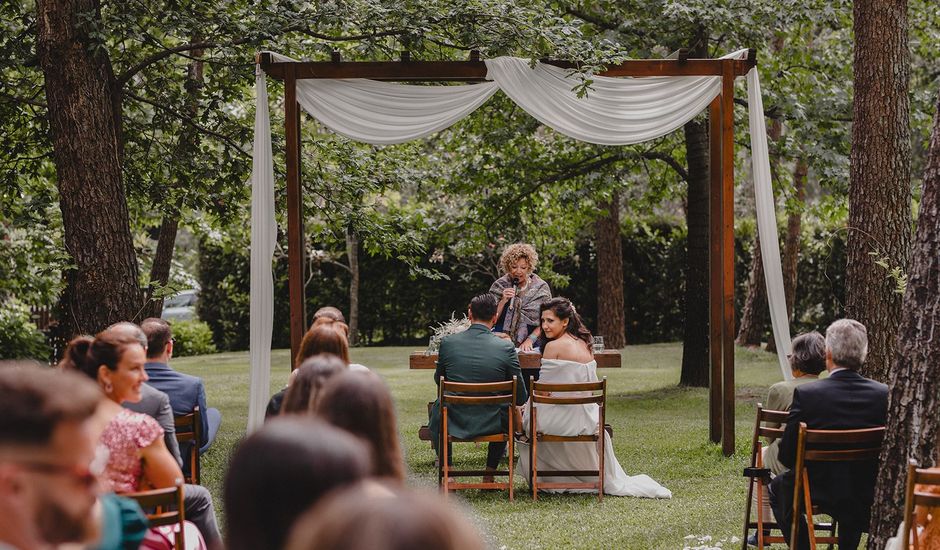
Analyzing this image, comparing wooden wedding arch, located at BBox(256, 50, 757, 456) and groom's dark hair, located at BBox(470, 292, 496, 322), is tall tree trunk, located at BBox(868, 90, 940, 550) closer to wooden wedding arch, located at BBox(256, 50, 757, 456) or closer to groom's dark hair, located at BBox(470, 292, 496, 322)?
groom's dark hair, located at BBox(470, 292, 496, 322)

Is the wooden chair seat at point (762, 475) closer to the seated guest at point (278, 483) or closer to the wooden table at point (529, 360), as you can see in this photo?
the wooden table at point (529, 360)

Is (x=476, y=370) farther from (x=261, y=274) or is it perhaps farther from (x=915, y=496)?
(x=915, y=496)

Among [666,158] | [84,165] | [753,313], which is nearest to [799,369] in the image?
[84,165]

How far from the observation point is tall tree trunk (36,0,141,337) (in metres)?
8.24

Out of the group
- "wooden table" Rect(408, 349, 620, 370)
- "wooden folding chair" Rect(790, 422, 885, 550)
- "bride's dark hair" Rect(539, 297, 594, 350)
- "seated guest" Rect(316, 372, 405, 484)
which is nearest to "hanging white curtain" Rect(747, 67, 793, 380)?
"wooden table" Rect(408, 349, 620, 370)

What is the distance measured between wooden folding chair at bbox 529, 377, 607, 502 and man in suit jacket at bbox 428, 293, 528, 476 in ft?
0.58

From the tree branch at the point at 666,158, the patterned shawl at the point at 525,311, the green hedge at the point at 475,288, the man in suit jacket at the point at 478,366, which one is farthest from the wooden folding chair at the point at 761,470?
the green hedge at the point at 475,288

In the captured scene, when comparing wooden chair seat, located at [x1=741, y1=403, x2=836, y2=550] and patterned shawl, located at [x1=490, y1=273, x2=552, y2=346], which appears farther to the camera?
patterned shawl, located at [x1=490, y1=273, x2=552, y2=346]

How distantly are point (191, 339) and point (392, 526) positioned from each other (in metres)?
22.0

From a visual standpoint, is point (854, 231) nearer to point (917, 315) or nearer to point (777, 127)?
point (917, 315)

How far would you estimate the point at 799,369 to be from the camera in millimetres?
5500

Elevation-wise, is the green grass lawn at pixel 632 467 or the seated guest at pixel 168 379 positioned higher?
the seated guest at pixel 168 379

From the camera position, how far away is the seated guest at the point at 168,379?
5.52 m

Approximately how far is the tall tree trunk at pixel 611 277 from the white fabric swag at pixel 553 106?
9635 millimetres
